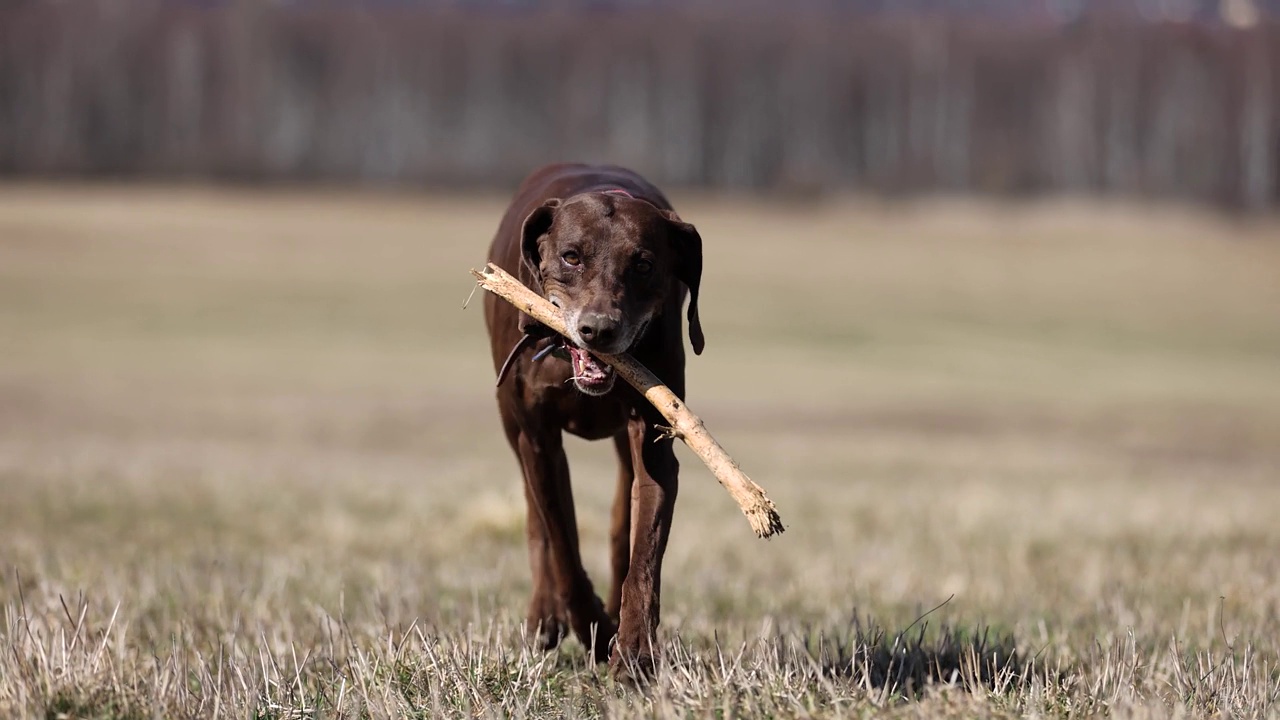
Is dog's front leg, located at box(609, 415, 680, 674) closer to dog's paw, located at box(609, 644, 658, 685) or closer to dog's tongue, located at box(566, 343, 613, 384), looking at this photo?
dog's paw, located at box(609, 644, 658, 685)

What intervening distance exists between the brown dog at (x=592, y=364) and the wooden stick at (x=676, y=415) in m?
0.06

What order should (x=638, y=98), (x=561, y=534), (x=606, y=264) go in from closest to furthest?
(x=606, y=264), (x=561, y=534), (x=638, y=98)

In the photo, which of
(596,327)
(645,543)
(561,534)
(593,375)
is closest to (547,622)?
(561,534)

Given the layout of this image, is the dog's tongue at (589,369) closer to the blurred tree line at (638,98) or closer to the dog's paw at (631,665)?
the dog's paw at (631,665)

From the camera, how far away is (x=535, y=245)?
15.7 feet

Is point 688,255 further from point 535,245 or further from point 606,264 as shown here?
point 535,245

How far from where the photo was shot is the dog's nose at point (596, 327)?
13.8 feet

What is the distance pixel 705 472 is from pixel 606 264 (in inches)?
540

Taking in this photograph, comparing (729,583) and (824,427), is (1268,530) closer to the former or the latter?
(729,583)

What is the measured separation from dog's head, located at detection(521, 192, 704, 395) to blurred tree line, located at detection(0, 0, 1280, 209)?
4084 cm

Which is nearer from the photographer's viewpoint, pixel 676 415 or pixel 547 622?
pixel 676 415

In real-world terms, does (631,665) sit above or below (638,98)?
below

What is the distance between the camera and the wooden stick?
3922 mm

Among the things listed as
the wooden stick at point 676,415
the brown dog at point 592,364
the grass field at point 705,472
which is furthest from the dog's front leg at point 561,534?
the wooden stick at point 676,415
